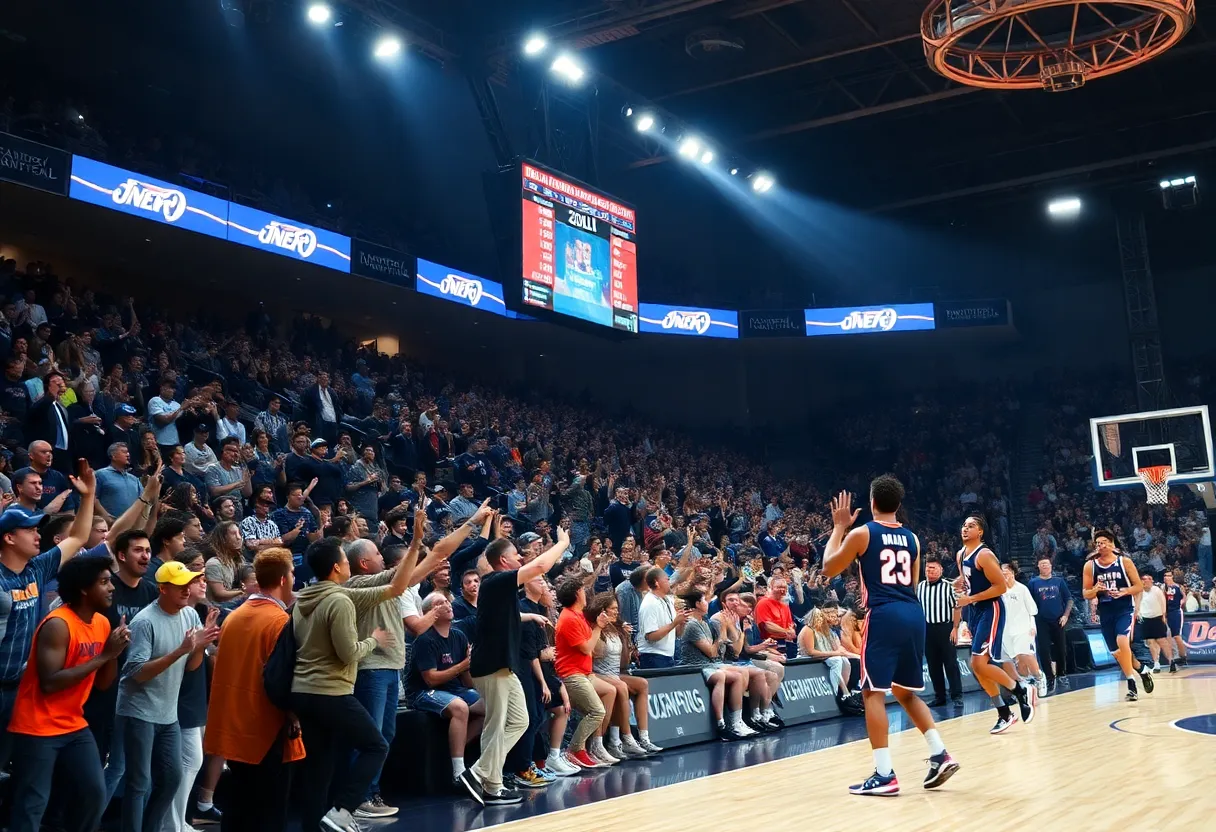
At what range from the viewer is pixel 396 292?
74.8ft

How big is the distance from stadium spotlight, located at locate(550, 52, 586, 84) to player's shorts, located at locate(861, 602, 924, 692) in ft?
45.2

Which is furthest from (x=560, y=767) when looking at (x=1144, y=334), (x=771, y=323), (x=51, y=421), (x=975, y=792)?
(x=1144, y=334)

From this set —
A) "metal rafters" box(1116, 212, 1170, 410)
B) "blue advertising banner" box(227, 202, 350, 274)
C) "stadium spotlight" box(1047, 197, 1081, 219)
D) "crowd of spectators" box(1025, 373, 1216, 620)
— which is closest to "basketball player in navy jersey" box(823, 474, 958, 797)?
"blue advertising banner" box(227, 202, 350, 274)

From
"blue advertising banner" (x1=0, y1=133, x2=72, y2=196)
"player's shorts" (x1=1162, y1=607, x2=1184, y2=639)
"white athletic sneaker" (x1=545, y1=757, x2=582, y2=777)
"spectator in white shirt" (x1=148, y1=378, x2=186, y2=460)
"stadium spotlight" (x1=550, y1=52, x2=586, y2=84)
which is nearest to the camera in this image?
"white athletic sneaker" (x1=545, y1=757, x2=582, y2=777)

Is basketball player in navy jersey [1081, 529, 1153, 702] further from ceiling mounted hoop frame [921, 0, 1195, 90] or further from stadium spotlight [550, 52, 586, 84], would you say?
stadium spotlight [550, 52, 586, 84]

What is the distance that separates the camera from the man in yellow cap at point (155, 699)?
5.65 m

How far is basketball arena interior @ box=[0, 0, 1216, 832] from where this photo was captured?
6355mm

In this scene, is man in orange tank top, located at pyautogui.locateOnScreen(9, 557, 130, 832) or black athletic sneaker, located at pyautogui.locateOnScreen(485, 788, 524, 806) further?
black athletic sneaker, located at pyautogui.locateOnScreen(485, 788, 524, 806)

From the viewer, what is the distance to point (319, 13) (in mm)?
17062

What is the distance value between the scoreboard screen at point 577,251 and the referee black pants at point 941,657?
23.7ft

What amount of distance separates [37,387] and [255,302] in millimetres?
11276

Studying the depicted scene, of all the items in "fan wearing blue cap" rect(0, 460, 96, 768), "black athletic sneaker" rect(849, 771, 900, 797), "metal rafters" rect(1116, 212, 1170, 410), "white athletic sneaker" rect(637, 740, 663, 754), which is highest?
"metal rafters" rect(1116, 212, 1170, 410)

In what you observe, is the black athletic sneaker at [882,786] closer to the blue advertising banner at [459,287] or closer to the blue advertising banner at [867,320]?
the blue advertising banner at [459,287]

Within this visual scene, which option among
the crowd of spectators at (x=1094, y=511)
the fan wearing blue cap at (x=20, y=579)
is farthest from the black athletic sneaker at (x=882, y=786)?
the crowd of spectators at (x=1094, y=511)
